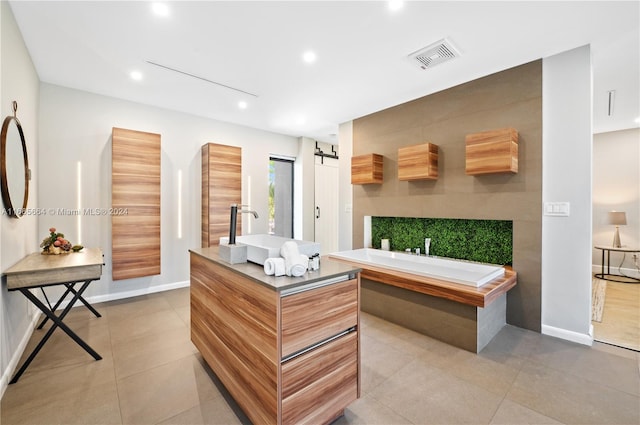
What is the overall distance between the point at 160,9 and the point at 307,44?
3.81 feet

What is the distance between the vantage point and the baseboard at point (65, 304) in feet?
6.44

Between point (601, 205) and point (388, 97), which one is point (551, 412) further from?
point (601, 205)

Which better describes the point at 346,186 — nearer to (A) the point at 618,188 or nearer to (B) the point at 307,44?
(B) the point at 307,44

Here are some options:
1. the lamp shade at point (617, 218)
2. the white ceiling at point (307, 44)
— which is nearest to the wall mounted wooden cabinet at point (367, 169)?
the white ceiling at point (307, 44)

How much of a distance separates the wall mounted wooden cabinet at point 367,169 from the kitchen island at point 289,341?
8.42ft

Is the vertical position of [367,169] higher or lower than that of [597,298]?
higher

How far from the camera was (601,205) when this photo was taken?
511 centimetres

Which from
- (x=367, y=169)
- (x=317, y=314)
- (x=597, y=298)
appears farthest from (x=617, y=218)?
(x=317, y=314)

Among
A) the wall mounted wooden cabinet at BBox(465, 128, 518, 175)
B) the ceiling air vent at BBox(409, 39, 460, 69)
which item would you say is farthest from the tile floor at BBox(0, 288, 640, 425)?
the ceiling air vent at BBox(409, 39, 460, 69)

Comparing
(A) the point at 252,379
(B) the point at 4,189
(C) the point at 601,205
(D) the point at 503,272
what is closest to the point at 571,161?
(D) the point at 503,272

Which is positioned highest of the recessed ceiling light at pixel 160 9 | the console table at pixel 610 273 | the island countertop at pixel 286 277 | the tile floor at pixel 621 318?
the recessed ceiling light at pixel 160 9

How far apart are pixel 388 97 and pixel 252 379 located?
11.5 ft

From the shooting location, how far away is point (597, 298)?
3715 mm

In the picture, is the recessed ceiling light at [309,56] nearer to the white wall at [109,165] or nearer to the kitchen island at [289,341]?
the kitchen island at [289,341]
